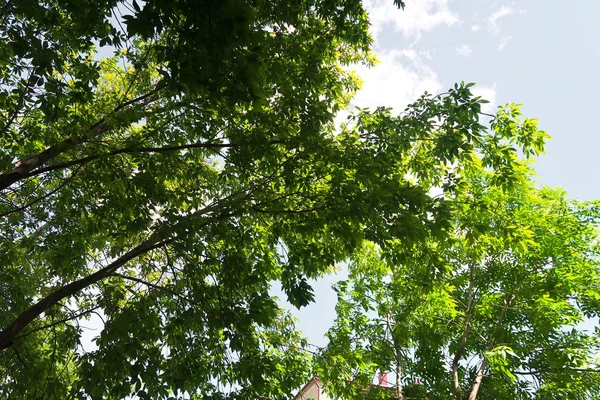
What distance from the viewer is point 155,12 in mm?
2295

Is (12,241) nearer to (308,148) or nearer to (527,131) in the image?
(308,148)

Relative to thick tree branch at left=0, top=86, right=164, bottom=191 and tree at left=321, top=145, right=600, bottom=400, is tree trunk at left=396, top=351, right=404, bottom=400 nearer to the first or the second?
tree at left=321, top=145, right=600, bottom=400

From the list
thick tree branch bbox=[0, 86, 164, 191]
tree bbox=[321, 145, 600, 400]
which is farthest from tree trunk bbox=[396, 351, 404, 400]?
thick tree branch bbox=[0, 86, 164, 191]

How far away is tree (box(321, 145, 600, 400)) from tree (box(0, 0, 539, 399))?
12.0 feet

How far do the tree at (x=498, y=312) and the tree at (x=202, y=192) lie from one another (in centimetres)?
366

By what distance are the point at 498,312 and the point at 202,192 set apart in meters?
7.97

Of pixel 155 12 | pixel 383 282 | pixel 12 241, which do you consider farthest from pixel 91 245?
pixel 383 282

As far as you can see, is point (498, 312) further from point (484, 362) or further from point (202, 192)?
point (202, 192)

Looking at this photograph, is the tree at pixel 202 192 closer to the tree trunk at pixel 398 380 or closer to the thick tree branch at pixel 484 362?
the tree trunk at pixel 398 380

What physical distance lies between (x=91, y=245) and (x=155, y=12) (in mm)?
4633

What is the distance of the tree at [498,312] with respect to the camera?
865 centimetres

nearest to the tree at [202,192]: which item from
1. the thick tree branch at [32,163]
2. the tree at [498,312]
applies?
the thick tree branch at [32,163]

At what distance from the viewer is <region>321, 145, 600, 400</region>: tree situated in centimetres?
865

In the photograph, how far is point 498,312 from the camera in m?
10.3
